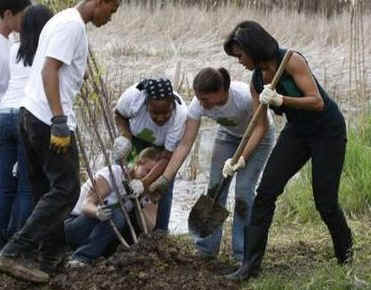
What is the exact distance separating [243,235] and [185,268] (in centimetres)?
49

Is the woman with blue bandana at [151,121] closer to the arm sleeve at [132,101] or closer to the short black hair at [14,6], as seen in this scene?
the arm sleeve at [132,101]

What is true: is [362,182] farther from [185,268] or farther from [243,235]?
[185,268]

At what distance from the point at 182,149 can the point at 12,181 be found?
Result: 3.42 feet

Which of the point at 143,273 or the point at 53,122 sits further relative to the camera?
the point at 143,273

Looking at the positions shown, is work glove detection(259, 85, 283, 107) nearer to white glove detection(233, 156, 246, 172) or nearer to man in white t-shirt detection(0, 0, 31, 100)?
white glove detection(233, 156, 246, 172)

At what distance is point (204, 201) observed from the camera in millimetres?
6164

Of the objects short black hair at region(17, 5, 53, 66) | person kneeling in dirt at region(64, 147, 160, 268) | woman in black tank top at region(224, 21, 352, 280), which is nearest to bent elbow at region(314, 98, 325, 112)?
woman in black tank top at region(224, 21, 352, 280)

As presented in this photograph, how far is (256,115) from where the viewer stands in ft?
18.5

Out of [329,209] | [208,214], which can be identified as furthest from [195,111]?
[329,209]

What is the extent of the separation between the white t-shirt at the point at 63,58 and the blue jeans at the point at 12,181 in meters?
0.46

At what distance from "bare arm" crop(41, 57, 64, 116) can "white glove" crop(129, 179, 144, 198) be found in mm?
1049

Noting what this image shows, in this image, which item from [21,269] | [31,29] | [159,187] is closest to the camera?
[21,269]

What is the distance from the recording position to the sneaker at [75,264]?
6.01 metres

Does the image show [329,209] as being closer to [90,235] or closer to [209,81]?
[209,81]
